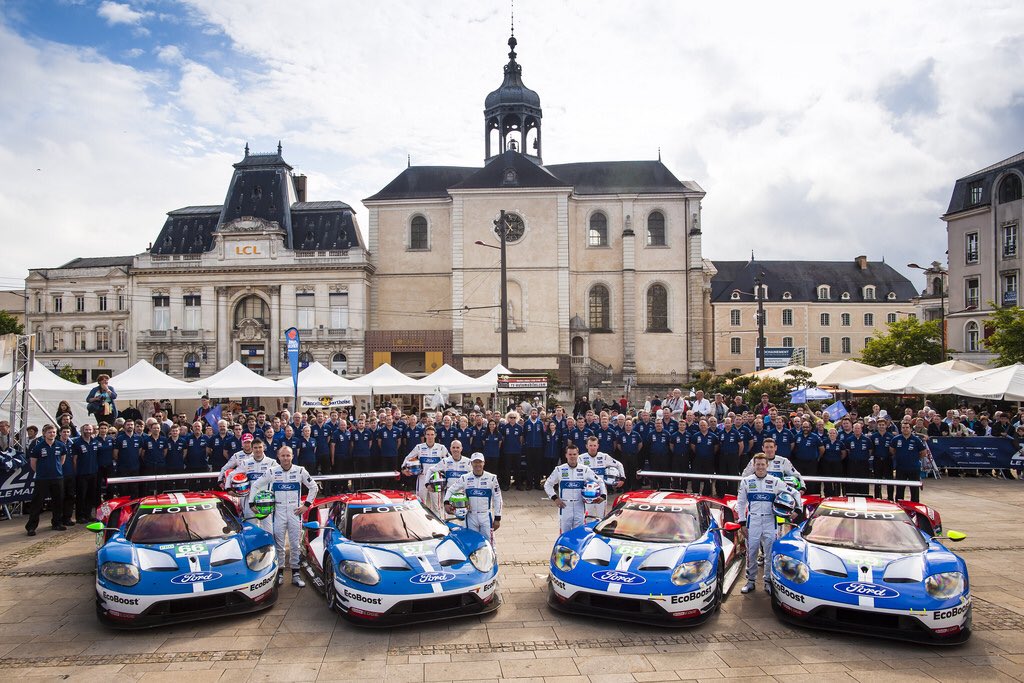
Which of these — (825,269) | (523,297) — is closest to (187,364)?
(523,297)

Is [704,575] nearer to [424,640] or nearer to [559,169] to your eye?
[424,640]

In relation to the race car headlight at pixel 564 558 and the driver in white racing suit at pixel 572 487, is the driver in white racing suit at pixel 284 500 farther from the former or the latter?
the race car headlight at pixel 564 558

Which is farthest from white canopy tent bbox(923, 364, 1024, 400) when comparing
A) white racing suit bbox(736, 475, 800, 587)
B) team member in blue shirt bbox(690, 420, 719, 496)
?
white racing suit bbox(736, 475, 800, 587)

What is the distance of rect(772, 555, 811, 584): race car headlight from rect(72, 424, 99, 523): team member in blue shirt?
1276 centimetres

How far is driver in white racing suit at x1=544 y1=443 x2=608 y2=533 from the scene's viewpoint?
37.8 ft

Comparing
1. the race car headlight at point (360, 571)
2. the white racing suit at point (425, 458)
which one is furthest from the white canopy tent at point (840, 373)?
the race car headlight at point (360, 571)

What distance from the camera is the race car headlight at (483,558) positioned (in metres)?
9.04

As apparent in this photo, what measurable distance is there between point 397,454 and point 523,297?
33.0 m

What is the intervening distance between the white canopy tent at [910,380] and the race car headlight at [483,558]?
20.4 m

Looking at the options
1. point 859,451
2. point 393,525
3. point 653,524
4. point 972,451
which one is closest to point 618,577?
point 653,524

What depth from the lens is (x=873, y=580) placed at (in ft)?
26.8

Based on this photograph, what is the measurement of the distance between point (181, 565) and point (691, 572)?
5687mm

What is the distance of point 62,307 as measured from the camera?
57.3m

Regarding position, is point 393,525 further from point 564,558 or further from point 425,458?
point 425,458
